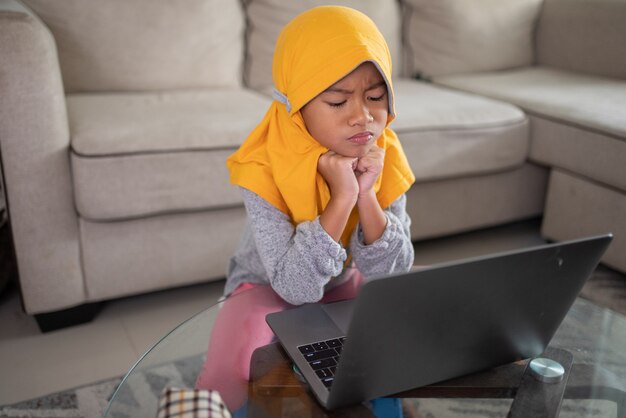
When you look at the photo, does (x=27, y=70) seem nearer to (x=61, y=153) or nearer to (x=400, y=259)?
(x=61, y=153)

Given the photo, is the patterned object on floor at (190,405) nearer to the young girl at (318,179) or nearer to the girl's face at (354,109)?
the young girl at (318,179)

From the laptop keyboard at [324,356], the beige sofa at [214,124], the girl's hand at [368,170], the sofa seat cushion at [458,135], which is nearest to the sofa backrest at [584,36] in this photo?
the beige sofa at [214,124]

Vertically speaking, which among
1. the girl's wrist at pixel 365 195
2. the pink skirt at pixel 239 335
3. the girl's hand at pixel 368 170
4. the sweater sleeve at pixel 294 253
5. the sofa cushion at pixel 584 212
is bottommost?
the sofa cushion at pixel 584 212

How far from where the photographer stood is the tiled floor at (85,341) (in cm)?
135

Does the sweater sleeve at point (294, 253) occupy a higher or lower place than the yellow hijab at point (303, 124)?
lower

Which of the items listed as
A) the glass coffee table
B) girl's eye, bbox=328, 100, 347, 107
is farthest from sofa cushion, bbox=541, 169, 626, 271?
girl's eye, bbox=328, 100, 347, 107

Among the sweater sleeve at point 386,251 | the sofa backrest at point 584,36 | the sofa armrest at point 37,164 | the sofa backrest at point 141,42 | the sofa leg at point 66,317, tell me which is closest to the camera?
the sweater sleeve at point 386,251

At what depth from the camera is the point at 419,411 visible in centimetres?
73

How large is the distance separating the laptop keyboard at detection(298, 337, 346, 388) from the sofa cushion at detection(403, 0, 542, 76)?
1.82 m

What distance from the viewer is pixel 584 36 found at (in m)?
2.39

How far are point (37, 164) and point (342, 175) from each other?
2.60 ft

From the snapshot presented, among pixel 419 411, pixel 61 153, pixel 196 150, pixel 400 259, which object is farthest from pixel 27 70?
pixel 419 411

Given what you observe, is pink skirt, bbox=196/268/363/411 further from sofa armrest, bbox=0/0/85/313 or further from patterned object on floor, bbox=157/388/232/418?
sofa armrest, bbox=0/0/85/313

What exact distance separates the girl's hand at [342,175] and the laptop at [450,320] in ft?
0.83
